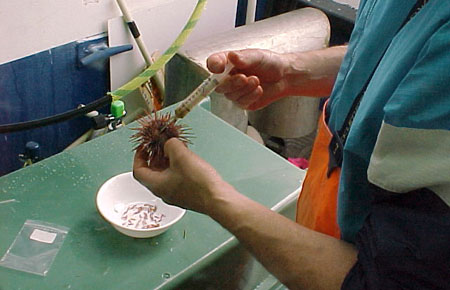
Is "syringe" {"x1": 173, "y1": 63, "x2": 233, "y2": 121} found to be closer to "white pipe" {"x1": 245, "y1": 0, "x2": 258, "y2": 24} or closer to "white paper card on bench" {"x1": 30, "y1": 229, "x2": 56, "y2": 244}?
"white paper card on bench" {"x1": 30, "y1": 229, "x2": 56, "y2": 244}

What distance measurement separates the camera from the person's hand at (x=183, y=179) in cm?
86

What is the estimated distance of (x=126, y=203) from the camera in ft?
3.95

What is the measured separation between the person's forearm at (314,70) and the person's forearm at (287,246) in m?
0.42

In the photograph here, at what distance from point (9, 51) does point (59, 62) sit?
0.57 feet

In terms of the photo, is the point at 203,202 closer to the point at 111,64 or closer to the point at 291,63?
the point at 291,63

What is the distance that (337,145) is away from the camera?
0.85m

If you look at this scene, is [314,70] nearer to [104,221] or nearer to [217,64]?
[217,64]

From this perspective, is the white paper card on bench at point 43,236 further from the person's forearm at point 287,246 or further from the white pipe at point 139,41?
the white pipe at point 139,41

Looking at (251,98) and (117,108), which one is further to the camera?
(117,108)

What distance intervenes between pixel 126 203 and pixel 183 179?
1.19 ft

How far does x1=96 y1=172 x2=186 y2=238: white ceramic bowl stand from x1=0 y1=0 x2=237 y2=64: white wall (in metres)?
0.56

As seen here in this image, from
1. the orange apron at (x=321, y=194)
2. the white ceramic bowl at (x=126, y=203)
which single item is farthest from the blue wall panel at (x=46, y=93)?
the orange apron at (x=321, y=194)

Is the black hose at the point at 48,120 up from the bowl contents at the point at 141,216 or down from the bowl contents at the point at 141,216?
up

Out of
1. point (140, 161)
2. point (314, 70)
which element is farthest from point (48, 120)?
point (314, 70)
